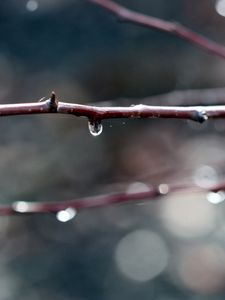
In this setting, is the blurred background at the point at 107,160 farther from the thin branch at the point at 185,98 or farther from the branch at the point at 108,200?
the branch at the point at 108,200

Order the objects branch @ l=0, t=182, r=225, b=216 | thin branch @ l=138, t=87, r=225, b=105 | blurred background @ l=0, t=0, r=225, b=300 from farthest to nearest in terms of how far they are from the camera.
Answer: blurred background @ l=0, t=0, r=225, b=300
thin branch @ l=138, t=87, r=225, b=105
branch @ l=0, t=182, r=225, b=216

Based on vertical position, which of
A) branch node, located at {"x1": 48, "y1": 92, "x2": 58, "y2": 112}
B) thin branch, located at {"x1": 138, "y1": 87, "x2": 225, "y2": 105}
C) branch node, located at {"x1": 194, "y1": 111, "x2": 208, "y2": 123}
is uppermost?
thin branch, located at {"x1": 138, "y1": 87, "x2": 225, "y2": 105}

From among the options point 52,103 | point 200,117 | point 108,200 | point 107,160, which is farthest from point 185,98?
point 107,160

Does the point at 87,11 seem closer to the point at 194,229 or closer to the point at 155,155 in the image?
the point at 155,155

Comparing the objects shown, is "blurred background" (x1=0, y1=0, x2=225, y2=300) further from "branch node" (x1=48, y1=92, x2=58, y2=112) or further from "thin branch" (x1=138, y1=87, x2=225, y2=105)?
"branch node" (x1=48, y1=92, x2=58, y2=112)

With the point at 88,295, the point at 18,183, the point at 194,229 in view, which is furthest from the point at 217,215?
the point at 18,183

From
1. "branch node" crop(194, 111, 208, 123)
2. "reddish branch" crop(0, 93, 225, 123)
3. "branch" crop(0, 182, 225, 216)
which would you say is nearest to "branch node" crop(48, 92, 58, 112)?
"reddish branch" crop(0, 93, 225, 123)

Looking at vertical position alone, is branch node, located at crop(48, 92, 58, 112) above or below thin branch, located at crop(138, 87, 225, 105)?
below

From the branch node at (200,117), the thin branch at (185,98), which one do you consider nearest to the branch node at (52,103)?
the branch node at (200,117)

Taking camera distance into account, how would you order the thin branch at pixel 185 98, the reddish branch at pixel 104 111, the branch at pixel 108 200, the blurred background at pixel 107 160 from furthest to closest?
the blurred background at pixel 107 160 < the thin branch at pixel 185 98 < the branch at pixel 108 200 < the reddish branch at pixel 104 111
